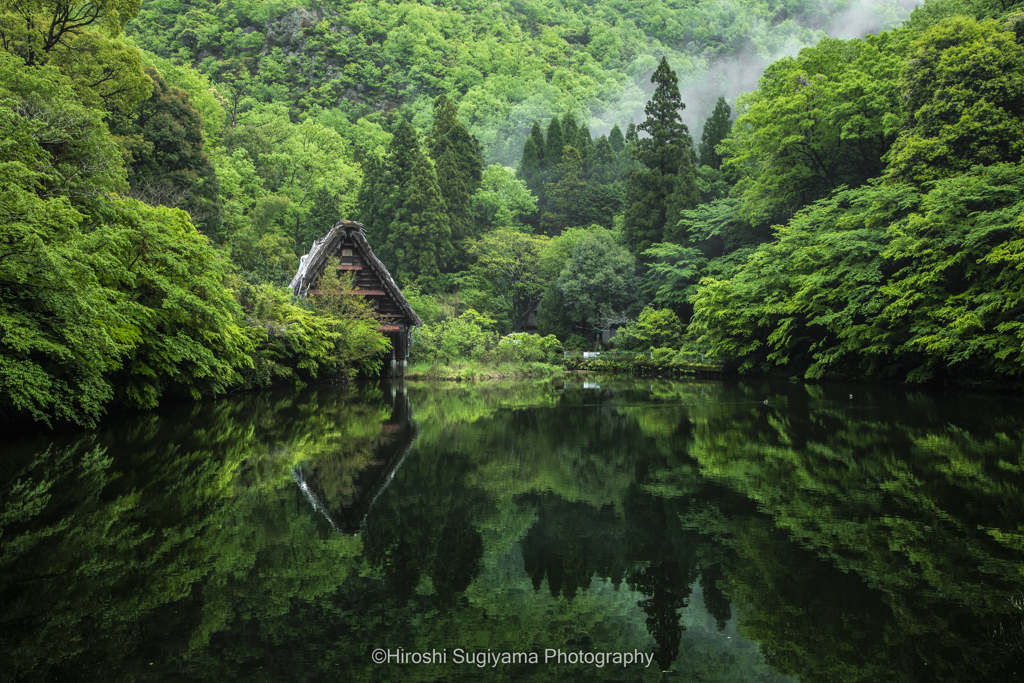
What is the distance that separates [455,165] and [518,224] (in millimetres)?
8383

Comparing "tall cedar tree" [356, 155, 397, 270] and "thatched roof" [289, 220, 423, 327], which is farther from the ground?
"tall cedar tree" [356, 155, 397, 270]

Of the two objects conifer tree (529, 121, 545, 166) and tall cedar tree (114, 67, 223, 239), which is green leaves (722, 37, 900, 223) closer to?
conifer tree (529, 121, 545, 166)

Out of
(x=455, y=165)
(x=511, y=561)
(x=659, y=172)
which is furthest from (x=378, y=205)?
(x=511, y=561)

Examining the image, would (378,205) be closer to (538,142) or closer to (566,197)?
(566,197)

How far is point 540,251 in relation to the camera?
4281cm

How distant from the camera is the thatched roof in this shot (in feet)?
88.5

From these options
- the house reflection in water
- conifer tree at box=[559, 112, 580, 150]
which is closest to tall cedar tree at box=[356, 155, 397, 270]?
conifer tree at box=[559, 112, 580, 150]

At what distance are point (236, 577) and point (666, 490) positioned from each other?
4107 millimetres

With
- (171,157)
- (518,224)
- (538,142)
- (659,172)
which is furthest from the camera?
(538,142)

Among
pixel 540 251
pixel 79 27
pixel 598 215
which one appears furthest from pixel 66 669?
pixel 598 215

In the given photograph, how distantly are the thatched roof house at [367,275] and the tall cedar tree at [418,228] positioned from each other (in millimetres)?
11104

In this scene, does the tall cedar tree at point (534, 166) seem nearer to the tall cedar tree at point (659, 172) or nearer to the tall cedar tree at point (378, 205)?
the tall cedar tree at point (378, 205)

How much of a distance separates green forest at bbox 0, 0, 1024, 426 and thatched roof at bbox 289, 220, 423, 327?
2.69 m

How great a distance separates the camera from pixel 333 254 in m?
27.9
